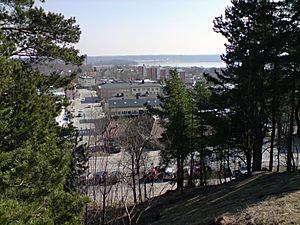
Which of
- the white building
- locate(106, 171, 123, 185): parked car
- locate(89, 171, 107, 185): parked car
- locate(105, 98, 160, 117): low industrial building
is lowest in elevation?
the white building

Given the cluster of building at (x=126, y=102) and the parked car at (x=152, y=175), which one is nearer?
the parked car at (x=152, y=175)

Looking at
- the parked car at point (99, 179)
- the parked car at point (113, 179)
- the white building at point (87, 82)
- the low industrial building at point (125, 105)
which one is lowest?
the white building at point (87, 82)

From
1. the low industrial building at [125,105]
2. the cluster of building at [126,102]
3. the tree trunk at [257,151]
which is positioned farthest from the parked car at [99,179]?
the low industrial building at [125,105]

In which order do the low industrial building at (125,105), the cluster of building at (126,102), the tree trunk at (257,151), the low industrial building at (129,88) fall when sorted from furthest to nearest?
the low industrial building at (129,88)
the low industrial building at (125,105)
the cluster of building at (126,102)
the tree trunk at (257,151)

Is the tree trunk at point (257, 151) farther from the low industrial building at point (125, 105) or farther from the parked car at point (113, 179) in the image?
the low industrial building at point (125, 105)

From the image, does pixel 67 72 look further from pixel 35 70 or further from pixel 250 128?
pixel 250 128

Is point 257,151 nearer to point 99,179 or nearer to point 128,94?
point 99,179

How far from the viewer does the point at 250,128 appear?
17922 mm

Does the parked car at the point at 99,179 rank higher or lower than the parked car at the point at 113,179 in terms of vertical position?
higher

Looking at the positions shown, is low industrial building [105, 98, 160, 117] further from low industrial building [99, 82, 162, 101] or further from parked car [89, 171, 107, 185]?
parked car [89, 171, 107, 185]

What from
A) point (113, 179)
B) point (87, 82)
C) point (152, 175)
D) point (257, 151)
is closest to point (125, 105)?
point (152, 175)

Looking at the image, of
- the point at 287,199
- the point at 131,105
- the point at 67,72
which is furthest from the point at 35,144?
the point at 131,105

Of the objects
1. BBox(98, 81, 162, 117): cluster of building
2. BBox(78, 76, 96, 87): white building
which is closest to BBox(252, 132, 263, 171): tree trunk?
BBox(98, 81, 162, 117): cluster of building

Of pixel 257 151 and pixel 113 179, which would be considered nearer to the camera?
pixel 113 179
